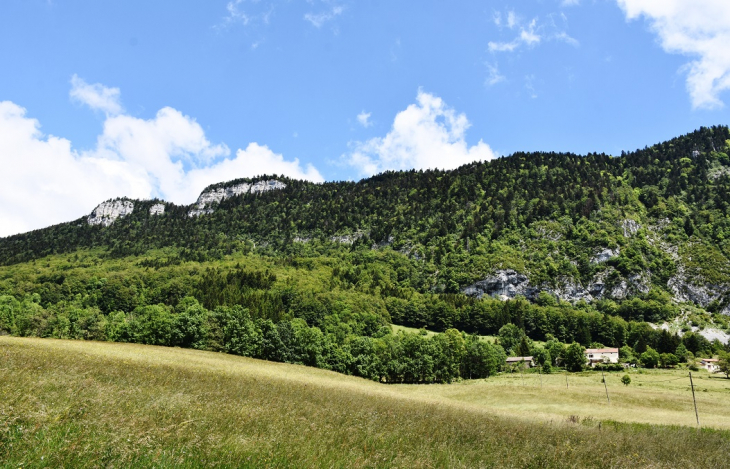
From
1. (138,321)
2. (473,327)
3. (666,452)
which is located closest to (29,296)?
(138,321)

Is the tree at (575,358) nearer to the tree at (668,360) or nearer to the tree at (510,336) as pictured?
the tree at (510,336)

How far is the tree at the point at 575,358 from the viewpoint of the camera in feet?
372

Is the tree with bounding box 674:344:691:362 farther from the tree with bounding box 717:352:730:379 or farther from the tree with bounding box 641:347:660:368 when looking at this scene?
the tree with bounding box 717:352:730:379

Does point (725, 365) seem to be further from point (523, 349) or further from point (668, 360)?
point (523, 349)

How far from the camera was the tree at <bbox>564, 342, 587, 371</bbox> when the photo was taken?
113250 mm

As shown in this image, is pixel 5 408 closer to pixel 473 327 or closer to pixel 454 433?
pixel 454 433

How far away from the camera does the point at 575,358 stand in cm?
11369

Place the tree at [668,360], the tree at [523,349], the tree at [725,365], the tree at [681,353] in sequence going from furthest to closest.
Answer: the tree at [523,349] → the tree at [681,353] → the tree at [668,360] → the tree at [725,365]

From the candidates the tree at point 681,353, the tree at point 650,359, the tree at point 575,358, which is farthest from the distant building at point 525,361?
the tree at point 681,353

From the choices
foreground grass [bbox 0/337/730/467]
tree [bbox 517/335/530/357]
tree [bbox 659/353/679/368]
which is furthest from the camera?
tree [bbox 517/335/530/357]

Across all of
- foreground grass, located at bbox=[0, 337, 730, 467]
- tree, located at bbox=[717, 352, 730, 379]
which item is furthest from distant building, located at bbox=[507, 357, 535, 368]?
foreground grass, located at bbox=[0, 337, 730, 467]

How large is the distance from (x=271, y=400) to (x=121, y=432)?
6.75m

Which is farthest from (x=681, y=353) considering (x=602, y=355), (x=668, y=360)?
(x=602, y=355)

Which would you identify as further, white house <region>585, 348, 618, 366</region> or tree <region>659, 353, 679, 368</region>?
white house <region>585, 348, 618, 366</region>
